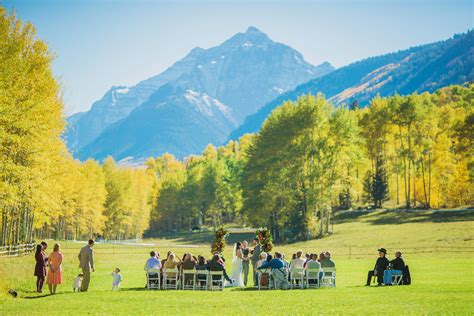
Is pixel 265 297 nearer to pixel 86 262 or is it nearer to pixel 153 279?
pixel 153 279

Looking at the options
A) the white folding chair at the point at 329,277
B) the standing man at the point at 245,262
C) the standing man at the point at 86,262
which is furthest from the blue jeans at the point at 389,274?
the standing man at the point at 86,262

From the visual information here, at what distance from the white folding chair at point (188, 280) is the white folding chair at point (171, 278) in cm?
30

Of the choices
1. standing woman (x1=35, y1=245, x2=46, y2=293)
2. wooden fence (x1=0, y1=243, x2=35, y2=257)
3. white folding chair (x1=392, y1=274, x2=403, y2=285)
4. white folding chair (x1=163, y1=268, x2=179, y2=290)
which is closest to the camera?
standing woman (x1=35, y1=245, x2=46, y2=293)

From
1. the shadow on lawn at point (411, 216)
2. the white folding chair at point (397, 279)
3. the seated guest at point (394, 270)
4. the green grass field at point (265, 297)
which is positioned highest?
the shadow on lawn at point (411, 216)

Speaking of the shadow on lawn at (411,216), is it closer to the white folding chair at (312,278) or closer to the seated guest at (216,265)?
the white folding chair at (312,278)

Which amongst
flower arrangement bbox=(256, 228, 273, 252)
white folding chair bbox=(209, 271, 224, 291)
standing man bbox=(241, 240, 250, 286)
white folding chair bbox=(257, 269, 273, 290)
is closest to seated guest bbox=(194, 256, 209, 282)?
white folding chair bbox=(209, 271, 224, 291)

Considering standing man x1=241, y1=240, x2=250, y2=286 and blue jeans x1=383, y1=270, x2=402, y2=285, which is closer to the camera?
blue jeans x1=383, y1=270, x2=402, y2=285

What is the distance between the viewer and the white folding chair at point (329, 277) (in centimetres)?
3131

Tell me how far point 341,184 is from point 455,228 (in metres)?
20.9

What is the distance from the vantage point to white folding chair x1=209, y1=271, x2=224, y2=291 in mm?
30688

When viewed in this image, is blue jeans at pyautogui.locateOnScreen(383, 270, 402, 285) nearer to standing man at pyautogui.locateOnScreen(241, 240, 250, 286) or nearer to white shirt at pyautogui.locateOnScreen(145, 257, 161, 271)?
standing man at pyautogui.locateOnScreen(241, 240, 250, 286)

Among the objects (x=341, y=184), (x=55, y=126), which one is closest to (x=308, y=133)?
(x=341, y=184)

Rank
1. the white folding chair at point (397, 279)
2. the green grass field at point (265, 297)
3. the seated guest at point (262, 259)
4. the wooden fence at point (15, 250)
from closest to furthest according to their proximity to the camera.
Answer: the green grass field at point (265, 297), the white folding chair at point (397, 279), the seated guest at point (262, 259), the wooden fence at point (15, 250)

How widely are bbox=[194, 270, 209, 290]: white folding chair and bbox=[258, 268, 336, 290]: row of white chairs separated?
8.34ft
